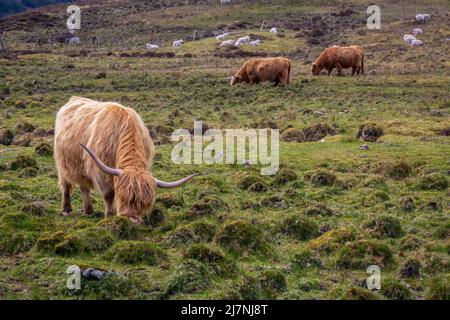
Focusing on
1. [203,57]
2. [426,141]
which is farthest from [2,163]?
[203,57]

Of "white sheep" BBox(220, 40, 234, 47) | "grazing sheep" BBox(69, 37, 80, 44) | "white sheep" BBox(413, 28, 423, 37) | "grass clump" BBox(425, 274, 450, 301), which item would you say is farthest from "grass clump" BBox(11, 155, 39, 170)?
"grazing sheep" BBox(69, 37, 80, 44)

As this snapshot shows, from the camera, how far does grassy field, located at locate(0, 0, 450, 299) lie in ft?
24.2

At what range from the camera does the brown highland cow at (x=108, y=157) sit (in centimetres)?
866

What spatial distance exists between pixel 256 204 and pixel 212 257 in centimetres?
318

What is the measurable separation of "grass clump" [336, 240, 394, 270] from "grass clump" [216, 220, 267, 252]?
1083mm

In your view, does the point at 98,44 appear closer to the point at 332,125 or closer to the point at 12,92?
the point at 12,92

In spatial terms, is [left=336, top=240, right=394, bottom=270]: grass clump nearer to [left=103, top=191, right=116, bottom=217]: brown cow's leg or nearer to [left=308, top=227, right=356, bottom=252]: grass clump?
[left=308, top=227, right=356, bottom=252]: grass clump

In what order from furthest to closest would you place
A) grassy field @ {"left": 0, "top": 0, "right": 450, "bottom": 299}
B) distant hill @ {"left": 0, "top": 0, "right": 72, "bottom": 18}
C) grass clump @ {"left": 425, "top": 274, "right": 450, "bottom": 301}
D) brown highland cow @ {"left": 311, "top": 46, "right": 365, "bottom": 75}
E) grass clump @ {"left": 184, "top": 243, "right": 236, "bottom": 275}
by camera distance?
distant hill @ {"left": 0, "top": 0, "right": 72, "bottom": 18}, brown highland cow @ {"left": 311, "top": 46, "right": 365, "bottom": 75}, grass clump @ {"left": 184, "top": 243, "right": 236, "bottom": 275}, grassy field @ {"left": 0, "top": 0, "right": 450, "bottom": 299}, grass clump @ {"left": 425, "top": 274, "right": 450, "bottom": 301}

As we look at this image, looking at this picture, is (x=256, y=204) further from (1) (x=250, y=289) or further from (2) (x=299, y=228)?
(1) (x=250, y=289)

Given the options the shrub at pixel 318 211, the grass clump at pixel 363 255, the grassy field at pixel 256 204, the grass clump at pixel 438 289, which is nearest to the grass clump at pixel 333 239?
the grassy field at pixel 256 204

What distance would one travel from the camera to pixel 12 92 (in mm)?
28922

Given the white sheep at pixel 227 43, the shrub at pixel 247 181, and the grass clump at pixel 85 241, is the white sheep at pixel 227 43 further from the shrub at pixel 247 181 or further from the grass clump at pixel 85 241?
the grass clump at pixel 85 241

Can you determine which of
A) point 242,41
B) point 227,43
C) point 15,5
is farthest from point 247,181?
point 15,5
